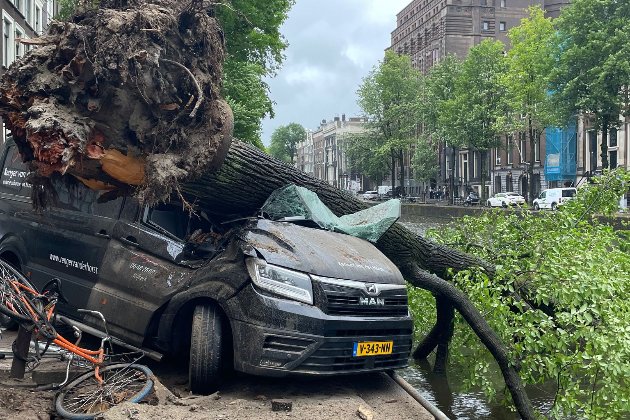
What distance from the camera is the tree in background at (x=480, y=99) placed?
179 ft

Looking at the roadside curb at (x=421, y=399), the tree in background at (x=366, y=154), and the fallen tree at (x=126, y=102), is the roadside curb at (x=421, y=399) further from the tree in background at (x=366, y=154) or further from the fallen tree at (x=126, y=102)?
the tree in background at (x=366, y=154)

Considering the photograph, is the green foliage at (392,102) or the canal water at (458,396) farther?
the green foliage at (392,102)

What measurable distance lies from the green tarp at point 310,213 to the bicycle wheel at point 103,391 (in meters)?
1.89

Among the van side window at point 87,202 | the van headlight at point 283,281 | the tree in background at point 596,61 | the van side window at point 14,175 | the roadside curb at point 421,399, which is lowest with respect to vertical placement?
the roadside curb at point 421,399

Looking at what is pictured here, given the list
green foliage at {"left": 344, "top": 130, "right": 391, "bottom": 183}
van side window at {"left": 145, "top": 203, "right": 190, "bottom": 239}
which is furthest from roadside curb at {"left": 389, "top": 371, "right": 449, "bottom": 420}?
green foliage at {"left": 344, "top": 130, "right": 391, "bottom": 183}

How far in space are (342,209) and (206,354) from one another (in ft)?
9.76

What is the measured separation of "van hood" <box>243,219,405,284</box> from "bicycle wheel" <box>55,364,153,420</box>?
4.17 feet

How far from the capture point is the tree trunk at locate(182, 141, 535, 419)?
667cm

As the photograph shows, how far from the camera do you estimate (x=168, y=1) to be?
596cm

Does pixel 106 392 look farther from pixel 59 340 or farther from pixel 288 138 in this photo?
pixel 288 138

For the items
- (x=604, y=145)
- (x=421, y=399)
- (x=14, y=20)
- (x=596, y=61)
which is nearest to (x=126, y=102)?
(x=421, y=399)

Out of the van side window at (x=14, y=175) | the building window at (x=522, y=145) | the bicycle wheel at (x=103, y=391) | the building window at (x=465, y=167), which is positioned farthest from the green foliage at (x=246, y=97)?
the building window at (x=465, y=167)

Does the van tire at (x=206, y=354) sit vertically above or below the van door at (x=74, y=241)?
below

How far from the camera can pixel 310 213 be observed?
663 cm
